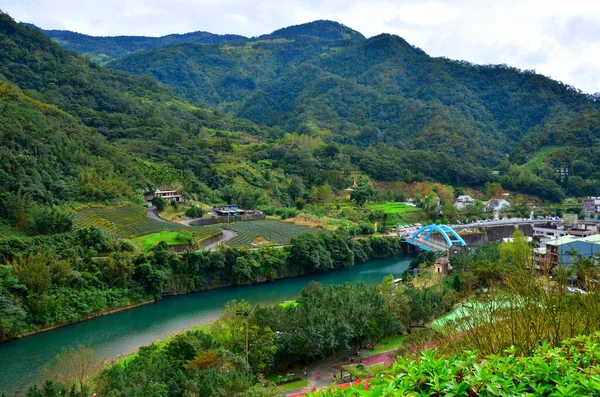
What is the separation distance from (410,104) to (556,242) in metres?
68.2

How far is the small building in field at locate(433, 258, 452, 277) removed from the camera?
98.6ft

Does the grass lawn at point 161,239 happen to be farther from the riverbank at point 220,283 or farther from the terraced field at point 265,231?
the terraced field at point 265,231

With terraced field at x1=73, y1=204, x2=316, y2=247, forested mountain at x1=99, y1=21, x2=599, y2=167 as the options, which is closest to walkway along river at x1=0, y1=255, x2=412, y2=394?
terraced field at x1=73, y1=204, x2=316, y2=247

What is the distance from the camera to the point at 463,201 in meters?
57.6

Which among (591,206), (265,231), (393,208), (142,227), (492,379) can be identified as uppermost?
(492,379)

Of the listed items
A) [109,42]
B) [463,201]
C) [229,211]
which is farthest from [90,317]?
[109,42]

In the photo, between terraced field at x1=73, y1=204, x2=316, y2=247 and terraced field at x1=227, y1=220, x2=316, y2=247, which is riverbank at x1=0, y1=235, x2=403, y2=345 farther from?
terraced field at x1=73, y1=204, x2=316, y2=247

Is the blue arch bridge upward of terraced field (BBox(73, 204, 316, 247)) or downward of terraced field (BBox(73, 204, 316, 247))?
downward

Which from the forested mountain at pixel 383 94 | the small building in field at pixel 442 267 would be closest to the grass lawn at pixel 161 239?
the small building in field at pixel 442 267

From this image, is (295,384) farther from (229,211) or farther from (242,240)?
(229,211)

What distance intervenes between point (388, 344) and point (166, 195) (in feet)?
91.9

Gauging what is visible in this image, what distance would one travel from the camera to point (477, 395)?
13.8ft

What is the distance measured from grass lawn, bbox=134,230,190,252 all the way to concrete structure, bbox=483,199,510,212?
3625 centimetres

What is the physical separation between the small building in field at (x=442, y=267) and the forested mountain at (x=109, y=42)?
448 ft
